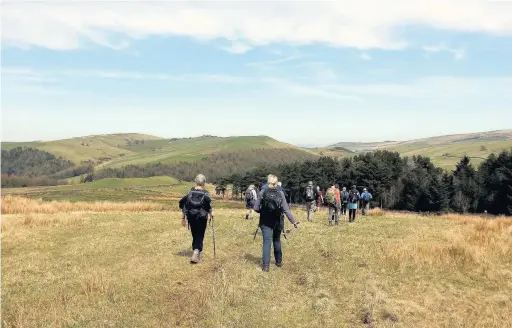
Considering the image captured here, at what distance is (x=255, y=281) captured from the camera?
11352mm

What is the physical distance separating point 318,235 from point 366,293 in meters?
8.41

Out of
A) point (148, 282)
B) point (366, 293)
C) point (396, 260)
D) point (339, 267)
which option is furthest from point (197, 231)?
point (396, 260)

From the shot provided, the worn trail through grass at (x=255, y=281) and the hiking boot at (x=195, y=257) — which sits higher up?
the hiking boot at (x=195, y=257)

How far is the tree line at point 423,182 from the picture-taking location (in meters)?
94.8

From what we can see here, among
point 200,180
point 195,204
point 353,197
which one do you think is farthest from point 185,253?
point 353,197

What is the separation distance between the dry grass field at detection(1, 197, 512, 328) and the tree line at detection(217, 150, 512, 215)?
85669mm

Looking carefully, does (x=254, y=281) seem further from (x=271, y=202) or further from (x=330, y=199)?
(x=330, y=199)

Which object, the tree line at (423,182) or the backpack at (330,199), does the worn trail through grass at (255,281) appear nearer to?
the backpack at (330,199)

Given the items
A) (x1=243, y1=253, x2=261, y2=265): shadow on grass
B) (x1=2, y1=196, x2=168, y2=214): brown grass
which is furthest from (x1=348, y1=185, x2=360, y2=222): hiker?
(x1=2, y1=196, x2=168, y2=214): brown grass

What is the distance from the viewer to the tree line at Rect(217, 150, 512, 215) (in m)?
94.8

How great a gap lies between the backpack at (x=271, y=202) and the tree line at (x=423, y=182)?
90.3 m

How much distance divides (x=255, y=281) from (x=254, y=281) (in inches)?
1.5

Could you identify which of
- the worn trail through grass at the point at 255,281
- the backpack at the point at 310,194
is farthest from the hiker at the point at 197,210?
the backpack at the point at 310,194

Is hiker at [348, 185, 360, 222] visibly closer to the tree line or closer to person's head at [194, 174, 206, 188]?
person's head at [194, 174, 206, 188]
